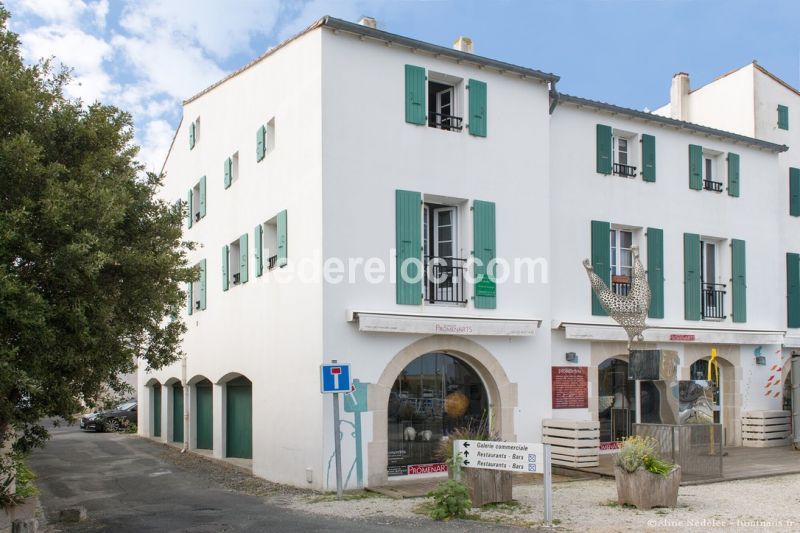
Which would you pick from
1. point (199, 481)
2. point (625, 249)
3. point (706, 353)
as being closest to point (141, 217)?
point (199, 481)

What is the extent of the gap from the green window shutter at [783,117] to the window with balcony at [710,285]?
4374 mm

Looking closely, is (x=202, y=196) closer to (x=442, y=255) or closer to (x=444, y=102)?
(x=444, y=102)

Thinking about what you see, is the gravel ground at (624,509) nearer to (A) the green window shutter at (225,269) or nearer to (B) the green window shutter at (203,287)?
(A) the green window shutter at (225,269)

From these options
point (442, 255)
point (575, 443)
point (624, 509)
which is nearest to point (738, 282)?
point (575, 443)

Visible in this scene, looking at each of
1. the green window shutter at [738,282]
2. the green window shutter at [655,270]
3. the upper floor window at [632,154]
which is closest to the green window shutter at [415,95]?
the upper floor window at [632,154]

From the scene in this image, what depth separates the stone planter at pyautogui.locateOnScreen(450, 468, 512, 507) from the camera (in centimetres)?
1025

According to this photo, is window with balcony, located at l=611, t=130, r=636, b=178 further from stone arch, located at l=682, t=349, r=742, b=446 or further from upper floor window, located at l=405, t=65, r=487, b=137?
stone arch, located at l=682, t=349, r=742, b=446

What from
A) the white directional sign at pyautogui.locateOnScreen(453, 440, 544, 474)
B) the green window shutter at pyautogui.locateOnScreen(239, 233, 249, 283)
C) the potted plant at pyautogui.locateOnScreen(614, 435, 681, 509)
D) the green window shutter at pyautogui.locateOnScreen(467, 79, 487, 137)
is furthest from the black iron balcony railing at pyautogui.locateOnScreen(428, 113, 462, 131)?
the potted plant at pyautogui.locateOnScreen(614, 435, 681, 509)

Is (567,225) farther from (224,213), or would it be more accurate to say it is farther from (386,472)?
(224,213)

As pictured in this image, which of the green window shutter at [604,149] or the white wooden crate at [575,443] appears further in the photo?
the green window shutter at [604,149]

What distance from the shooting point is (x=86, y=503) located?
1266 centimetres

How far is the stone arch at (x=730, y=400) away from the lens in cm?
1792

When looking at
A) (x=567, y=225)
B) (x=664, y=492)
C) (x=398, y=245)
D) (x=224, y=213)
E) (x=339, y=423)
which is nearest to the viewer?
(x=664, y=492)

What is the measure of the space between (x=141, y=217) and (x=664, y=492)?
7.28 metres
